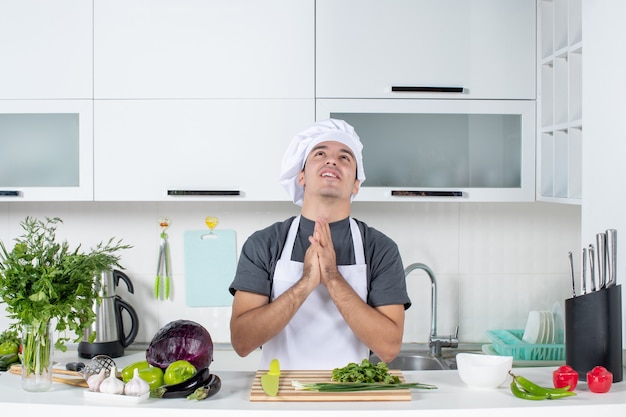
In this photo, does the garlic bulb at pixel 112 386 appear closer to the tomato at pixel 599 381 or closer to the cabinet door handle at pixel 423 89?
the tomato at pixel 599 381

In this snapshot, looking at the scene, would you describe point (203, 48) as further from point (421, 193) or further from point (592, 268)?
point (592, 268)

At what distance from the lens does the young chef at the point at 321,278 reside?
2102 mm

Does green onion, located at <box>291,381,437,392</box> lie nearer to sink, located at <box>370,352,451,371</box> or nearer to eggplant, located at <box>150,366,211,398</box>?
eggplant, located at <box>150,366,211,398</box>

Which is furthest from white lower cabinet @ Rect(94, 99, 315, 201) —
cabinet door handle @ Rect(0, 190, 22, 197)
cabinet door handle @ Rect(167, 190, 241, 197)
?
cabinet door handle @ Rect(0, 190, 22, 197)

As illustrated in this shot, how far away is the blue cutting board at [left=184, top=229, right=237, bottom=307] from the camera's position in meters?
3.12

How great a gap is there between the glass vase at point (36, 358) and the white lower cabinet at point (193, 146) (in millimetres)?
1060

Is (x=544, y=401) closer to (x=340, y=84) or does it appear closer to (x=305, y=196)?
(x=305, y=196)

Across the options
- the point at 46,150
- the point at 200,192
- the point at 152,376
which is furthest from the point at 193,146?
the point at 152,376

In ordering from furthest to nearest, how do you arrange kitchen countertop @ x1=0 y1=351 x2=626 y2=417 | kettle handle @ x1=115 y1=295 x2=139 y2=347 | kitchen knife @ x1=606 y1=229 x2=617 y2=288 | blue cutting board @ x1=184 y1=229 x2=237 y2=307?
blue cutting board @ x1=184 y1=229 x2=237 y2=307
kettle handle @ x1=115 y1=295 x2=139 y2=347
kitchen knife @ x1=606 y1=229 x2=617 y2=288
kitchen countertop @ x1=0 y1=351 x2=626 y2=417

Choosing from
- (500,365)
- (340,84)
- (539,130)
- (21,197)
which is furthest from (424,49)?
(21,197)

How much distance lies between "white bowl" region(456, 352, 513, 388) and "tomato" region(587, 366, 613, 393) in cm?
20

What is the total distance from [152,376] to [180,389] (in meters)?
0.08

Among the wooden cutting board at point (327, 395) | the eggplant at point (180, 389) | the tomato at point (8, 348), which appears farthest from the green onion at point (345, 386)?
the tomato at point (8, 348)

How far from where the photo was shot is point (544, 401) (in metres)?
1.65
